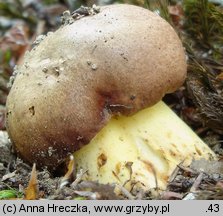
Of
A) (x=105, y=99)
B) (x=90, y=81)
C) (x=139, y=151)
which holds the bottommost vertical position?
(x=139, y=151)

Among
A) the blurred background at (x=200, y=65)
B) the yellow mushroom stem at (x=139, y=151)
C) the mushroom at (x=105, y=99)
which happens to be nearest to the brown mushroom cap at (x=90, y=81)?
the mushroom at (x=105, y=99)

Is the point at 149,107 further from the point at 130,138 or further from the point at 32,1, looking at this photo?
the point at 32,1

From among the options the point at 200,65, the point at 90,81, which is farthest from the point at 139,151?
the point at 200,65

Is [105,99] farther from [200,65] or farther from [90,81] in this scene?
[200,65]

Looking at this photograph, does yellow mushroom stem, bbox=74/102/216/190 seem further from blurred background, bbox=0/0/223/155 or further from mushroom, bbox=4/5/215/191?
blurred background, bbox=0/0/223/155
